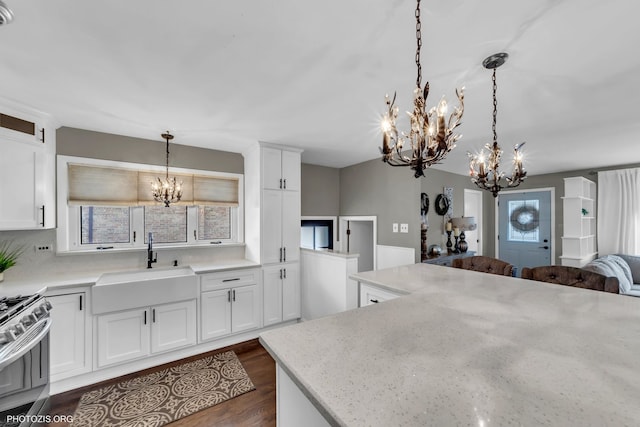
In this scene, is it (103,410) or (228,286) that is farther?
(228,286)

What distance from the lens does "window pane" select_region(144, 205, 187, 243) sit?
314 cm

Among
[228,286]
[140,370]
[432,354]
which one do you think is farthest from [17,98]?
[432,354]

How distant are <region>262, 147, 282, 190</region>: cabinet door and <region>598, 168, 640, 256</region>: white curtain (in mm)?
5789

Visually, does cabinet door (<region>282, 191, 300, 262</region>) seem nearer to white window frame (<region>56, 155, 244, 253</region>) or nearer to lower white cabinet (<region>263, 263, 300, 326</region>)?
lower white cabinet (<region>263, 263, 300, 326</region>)

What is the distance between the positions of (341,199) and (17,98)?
4.01 m

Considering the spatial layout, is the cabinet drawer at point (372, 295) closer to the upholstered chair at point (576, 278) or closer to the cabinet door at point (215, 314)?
the upholstered chair at point (576, 278)

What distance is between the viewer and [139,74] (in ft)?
5.56

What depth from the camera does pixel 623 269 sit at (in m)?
3.80

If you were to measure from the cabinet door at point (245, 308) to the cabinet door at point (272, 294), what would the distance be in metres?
0.10

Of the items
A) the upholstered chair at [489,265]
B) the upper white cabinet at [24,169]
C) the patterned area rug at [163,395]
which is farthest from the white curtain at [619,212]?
the upper white cabinet at [24,169]

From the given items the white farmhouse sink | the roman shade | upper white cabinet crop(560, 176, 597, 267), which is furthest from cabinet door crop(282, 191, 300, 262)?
upper white cabinet crop(560, 176, 597, 267)

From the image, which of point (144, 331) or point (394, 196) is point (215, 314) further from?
point (394, 196)

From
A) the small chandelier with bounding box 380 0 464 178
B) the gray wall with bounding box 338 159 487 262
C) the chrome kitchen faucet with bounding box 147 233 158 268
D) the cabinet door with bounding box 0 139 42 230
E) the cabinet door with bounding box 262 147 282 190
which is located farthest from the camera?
the gray wall with bounding box 338 159 487 262

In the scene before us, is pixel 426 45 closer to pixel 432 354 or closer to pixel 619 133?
pixel 432 354
